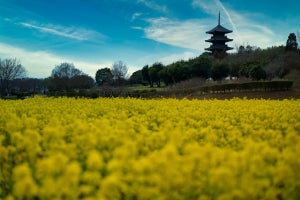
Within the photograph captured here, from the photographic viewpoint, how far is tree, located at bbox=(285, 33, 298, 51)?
2024 inches

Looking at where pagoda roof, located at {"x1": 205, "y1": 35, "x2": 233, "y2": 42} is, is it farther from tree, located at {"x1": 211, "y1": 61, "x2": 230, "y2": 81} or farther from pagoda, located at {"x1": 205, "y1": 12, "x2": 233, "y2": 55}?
tree, located at {"x1": 211, "y1": 61, "x2": 230, "y2": 81}

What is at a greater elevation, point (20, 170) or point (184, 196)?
point (20, 170)

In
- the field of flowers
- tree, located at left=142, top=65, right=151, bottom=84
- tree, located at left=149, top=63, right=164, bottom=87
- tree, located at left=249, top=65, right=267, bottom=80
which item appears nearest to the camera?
the field of flowers

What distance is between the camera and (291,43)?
51.8 metres

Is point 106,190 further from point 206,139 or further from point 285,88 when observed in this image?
point 285,88

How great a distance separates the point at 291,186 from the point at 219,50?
213ft

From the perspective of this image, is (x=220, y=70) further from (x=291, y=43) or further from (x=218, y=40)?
(x=218, y=40)

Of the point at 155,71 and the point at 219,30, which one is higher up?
the point at 219,30

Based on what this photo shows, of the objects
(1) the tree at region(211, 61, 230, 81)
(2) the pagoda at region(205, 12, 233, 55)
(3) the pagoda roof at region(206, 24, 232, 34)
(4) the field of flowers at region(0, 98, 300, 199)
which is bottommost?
(4) the field of flowers at region(0, 98, 300, 199)

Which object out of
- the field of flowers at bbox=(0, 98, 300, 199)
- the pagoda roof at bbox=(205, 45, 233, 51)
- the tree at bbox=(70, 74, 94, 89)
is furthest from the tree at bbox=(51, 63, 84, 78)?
the field of flowers at bbox=(0, 98, 300, 199)

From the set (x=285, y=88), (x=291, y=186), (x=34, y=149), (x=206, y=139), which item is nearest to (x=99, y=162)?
(x=34, y=149)

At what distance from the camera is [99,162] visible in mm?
4230

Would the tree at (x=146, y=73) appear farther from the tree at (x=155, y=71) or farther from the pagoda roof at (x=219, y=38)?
the pagoda roof at (x=219, y=38)

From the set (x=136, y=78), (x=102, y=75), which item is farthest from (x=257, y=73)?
(x=102, y=75)
